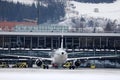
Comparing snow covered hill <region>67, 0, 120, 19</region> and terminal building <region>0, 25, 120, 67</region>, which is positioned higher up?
snow covered hill <region>67, 0, 120, 19</region>

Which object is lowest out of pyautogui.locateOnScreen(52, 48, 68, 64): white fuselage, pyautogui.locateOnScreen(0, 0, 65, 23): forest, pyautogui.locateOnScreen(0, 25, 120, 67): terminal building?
pyautogui.locateOnScreen(52, 48, 68, 64): white fuselage

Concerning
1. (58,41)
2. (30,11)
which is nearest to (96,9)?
(30,11)

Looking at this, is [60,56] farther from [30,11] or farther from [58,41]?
[30,11]

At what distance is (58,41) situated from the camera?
84.8m

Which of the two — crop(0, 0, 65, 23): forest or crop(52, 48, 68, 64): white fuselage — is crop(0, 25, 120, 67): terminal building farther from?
crop(0, 0, 65, 23): forest

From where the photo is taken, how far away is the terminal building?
82.2 m

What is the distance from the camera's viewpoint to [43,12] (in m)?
153

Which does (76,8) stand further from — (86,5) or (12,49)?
(12,49)

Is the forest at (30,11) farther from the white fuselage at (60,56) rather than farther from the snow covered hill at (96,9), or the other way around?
the white fuselage at (60,56)

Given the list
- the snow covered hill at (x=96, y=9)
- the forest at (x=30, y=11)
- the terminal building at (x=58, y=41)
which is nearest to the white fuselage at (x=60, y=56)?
the terminal building at (x=58, y=41)

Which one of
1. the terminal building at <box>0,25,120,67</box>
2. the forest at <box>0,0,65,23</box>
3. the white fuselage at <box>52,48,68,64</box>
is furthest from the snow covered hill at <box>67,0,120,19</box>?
the white fuselage at <box>52,48,68,64</box>

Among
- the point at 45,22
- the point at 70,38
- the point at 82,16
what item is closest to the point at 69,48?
the point at 70,38

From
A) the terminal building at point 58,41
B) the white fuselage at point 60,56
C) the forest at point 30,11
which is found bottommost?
the white fuselage at point 60,56

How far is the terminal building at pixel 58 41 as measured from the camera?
8225 cm
